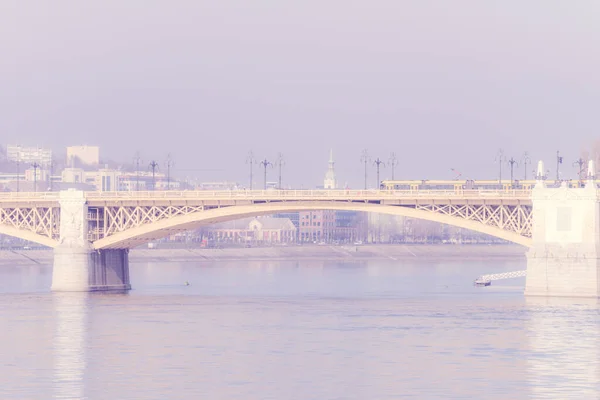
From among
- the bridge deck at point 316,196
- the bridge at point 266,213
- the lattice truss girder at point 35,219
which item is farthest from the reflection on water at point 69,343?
the bridge deck at point 316,196

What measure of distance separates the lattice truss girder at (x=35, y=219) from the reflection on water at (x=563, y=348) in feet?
151

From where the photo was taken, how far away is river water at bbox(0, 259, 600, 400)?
244 feet

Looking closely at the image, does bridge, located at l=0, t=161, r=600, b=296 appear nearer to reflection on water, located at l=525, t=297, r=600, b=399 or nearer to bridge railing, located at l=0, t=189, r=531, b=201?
bridge railing, located at l=0, t=189, r=531, b=201

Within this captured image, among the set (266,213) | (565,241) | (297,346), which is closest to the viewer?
(297,346)

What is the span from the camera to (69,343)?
311 feet

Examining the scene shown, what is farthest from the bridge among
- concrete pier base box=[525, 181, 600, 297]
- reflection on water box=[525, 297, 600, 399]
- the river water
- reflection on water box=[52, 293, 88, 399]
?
reflection on water box=[52, 293, 88, 399]

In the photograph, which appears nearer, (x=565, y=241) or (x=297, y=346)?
(x=297, y=346)

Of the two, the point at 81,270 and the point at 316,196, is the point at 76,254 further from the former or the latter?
the point at 316,196

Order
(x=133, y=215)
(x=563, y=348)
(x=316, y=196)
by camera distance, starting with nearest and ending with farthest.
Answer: (x=563, y=348)
(x=316, y=196)
(x=133, y=215)

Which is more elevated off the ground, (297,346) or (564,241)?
(564,241)

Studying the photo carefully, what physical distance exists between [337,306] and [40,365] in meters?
45.1

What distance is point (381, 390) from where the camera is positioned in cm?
7331

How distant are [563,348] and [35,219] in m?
68.8

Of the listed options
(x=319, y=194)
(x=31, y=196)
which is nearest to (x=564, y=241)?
(x=319, y=194)
